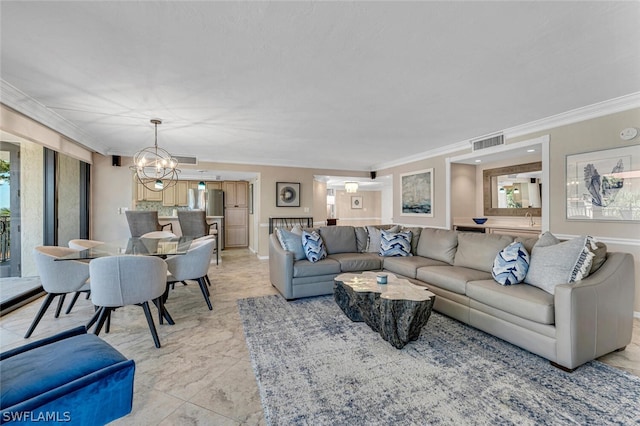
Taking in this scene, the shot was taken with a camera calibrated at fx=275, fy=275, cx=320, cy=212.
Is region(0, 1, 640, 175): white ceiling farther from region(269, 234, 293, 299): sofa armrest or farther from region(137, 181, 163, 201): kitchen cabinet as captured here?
region(137, 181, 163, 201): kitchen cabinet

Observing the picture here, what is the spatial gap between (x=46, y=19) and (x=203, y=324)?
8.79 ft

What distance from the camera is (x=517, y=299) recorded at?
2258 millimetres

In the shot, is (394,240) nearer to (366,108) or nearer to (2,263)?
(366,108)

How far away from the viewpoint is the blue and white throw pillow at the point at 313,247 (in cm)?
371

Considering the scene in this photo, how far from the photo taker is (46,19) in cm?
171

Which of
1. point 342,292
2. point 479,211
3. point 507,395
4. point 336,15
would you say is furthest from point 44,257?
point 479,211

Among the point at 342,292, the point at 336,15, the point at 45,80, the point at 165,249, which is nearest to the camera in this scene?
the point at 336,15

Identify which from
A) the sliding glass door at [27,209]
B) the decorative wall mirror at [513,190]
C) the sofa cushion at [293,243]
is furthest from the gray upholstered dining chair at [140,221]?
the decorative wall mirror at [513,190]

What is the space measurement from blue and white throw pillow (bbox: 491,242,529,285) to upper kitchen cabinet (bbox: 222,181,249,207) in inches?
285

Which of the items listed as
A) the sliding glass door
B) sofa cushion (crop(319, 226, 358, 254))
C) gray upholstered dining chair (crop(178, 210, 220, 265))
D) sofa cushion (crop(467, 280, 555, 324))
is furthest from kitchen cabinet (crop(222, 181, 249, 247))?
sofa cushion (crop(467, 280, 555, 324))

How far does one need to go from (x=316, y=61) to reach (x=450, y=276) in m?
2.46

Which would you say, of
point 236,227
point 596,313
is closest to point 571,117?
point 596,313

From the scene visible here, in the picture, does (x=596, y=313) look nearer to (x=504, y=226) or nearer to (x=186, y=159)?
(x=504, y=226)

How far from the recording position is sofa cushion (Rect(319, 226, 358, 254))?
4.23 meters
